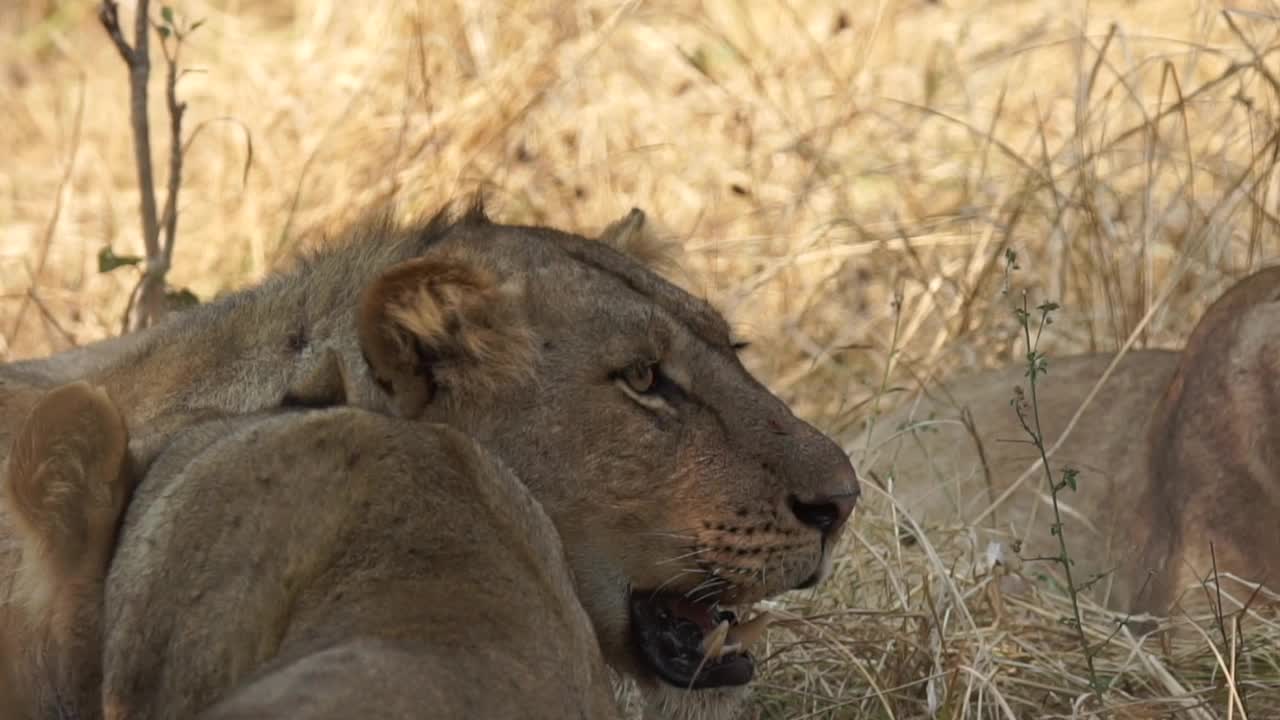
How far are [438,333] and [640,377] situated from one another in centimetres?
33

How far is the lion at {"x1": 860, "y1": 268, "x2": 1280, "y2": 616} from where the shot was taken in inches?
152

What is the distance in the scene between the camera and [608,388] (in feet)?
9.80

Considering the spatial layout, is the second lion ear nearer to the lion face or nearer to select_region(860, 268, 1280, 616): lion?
the lion face

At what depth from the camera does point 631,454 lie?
294 cm

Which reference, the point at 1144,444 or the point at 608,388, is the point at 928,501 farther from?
the point at 608,388

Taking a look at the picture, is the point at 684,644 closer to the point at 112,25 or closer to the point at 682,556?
the point at 682,556

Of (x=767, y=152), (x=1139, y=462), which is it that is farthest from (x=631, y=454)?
(x=767, y=152)

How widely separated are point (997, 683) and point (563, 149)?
4.42 metres

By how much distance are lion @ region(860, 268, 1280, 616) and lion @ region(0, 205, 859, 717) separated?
0.62 metres

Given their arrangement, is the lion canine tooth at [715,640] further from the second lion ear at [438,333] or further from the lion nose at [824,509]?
the second lion ear at [438,333]

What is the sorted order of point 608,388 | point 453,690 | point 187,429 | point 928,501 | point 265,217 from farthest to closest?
point 265,217, point 928,501, point 608,388, point 187,429, point 453,690

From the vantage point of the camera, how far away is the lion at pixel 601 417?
9.49ft

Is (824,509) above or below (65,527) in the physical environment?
below

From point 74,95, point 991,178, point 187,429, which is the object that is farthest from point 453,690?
point 74,95
